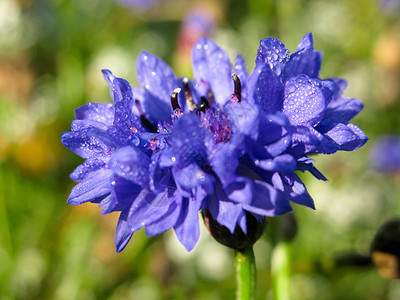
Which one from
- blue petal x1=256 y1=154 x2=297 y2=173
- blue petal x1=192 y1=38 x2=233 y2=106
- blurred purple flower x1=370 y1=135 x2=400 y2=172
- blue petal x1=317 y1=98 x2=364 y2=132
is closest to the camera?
blue petal x1=256 y1=154 x2=297 y2=173

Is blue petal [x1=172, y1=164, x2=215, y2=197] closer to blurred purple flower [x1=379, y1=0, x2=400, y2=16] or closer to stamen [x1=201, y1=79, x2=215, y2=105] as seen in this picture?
stamen [x1=201, y1=79, x2=215, y2=105]

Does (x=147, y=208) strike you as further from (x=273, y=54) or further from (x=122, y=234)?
(x=273, y=54)

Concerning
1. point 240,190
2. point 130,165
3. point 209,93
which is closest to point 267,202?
point 240,190

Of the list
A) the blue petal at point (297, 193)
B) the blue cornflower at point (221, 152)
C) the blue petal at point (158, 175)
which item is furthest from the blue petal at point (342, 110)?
the blue petal at point (158, 175)

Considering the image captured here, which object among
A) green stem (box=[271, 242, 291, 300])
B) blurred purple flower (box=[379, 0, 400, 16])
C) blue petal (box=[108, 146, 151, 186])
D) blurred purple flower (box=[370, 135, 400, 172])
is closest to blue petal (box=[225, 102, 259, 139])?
blue petal (box=[108, 146, 151, 186])

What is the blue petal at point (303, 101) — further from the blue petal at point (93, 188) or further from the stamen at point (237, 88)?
the blue petal at point (93, 188)

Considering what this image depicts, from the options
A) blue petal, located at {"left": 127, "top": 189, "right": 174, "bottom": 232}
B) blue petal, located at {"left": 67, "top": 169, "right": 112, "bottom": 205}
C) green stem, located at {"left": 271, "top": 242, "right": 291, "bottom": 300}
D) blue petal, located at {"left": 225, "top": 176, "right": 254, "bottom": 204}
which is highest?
blue petal, located at {"left": 67, "top": 169, "right": 112, "bottom": 205}

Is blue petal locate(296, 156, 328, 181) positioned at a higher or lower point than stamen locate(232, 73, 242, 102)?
lower
